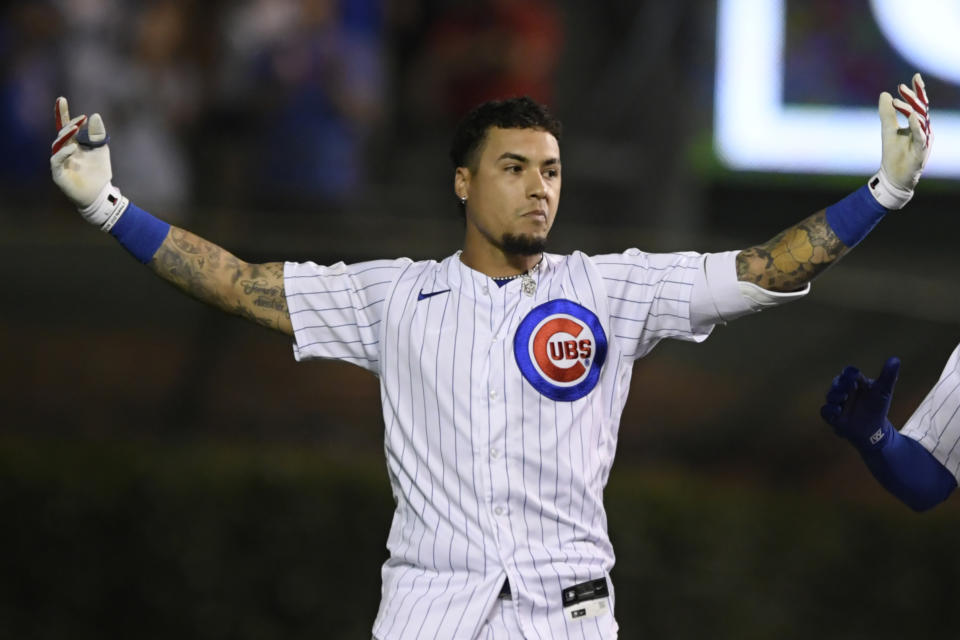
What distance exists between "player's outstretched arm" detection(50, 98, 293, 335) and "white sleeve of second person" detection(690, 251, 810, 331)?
1009 millimetres

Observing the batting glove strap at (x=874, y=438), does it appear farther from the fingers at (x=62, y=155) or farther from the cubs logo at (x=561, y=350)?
the fingers at (x=62, y=155)

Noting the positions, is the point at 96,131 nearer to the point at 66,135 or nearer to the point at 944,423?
the point at 66,135

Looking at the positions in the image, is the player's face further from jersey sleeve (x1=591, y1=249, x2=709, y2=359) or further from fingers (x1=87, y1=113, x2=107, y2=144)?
fingers (x1=87, y1=113, x2=107, y2=144)

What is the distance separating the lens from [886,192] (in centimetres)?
317

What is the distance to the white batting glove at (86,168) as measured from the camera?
11.2 feet

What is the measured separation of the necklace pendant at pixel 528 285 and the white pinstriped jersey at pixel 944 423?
1053 mm

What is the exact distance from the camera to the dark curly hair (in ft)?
11.4

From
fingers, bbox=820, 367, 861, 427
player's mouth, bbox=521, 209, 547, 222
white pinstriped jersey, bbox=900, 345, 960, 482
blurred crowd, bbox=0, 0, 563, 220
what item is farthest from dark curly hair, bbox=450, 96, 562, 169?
blurred crowd, bbox=0, 0, 563, 220

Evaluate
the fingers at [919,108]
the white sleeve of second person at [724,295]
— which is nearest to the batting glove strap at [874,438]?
the white sleeve of second person at [724,295]

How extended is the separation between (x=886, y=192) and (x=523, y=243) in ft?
2.78

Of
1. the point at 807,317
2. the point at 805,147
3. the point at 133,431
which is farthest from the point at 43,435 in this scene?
the point at 805,147

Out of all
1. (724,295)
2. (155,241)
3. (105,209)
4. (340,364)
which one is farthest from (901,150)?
(340,364)

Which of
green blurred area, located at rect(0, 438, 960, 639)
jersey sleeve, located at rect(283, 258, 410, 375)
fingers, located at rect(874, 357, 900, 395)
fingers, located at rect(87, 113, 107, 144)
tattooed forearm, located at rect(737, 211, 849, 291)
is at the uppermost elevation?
fingers, located at rect(87, 113, 107, 144)

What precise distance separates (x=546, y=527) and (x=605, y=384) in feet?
1.23
